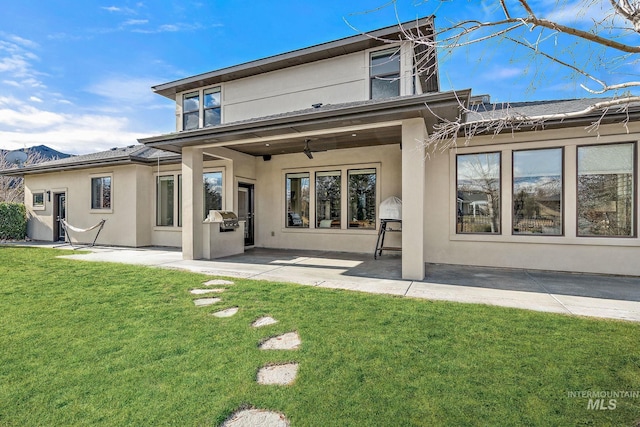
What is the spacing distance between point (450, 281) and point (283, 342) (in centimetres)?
387

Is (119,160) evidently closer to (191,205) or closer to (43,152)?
(191,205)

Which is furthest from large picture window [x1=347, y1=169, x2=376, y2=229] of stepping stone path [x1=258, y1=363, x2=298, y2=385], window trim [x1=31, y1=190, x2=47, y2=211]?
window trim [x1=31, y1=190, x2=47, y2=211]

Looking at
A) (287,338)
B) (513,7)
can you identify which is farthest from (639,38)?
(287,338)

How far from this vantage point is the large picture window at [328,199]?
9.85m

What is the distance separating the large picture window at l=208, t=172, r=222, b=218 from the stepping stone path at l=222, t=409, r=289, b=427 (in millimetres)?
8728

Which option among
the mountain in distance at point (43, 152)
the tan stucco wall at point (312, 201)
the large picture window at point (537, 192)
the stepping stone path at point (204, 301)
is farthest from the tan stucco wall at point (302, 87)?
the mountain in distance at point (43, 152)

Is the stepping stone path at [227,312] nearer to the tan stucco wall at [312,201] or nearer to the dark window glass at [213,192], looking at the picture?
the tan stucco wall at [312,201]

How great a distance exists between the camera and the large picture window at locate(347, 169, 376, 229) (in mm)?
9422

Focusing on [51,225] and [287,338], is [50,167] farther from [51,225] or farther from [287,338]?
[287,338]

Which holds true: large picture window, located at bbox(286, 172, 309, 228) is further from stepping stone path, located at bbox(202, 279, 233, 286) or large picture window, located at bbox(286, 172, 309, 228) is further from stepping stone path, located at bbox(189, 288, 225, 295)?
Result: stepping stone path, located at bbox(189, 288, 225, 295)

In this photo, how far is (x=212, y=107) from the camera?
1066cm

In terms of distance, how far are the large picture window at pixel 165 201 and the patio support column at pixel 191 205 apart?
3.47m

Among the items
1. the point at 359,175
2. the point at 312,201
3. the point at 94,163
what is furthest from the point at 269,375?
the point at 94,163

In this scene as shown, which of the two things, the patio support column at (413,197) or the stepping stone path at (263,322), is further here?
the patio support column at (413,197)
